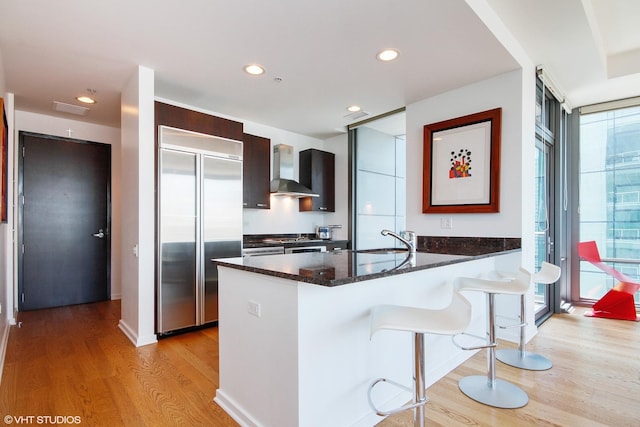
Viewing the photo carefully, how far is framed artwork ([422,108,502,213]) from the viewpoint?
3115 millimetres

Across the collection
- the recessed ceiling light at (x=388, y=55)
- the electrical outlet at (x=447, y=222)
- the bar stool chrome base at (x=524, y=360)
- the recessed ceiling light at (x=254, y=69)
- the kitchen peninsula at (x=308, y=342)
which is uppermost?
the recessed ceiling light at (x=254, y=69)

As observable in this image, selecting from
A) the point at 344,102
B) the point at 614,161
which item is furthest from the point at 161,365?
the point at 614,161

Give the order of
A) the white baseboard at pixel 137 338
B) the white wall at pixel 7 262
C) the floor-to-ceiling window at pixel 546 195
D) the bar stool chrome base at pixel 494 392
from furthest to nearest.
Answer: the floor-to-ceiling window at pixel 546 195
the white wall at pixel 7 262
the white baseboard at pixel 137 338
the bar stool chrome base at pixel 494 392

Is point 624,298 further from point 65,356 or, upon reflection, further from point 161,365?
point 65,356

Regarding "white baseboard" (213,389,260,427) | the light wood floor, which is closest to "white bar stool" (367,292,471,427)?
the light wood floor

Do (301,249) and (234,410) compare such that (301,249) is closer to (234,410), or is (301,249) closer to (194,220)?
(194,220)

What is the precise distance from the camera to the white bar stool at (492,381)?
6.70ft

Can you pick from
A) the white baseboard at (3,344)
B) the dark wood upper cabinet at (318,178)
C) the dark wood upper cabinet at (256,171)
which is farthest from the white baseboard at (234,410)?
the dark wood upper cabinet at (318,178)

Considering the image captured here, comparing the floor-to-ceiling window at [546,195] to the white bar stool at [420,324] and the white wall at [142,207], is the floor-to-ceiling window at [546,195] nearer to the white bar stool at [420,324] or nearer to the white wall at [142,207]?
the white bar stool at [420,324]

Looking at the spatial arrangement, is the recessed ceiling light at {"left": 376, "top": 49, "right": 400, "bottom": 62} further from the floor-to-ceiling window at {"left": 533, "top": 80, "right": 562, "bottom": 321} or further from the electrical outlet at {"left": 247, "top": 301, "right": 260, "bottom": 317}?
the electrical outlet at {"left": 247, "top": 301, "right": 260, "bottom": 317}

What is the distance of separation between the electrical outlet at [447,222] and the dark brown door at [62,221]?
4.52 m

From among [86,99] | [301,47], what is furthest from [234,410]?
[86,99]

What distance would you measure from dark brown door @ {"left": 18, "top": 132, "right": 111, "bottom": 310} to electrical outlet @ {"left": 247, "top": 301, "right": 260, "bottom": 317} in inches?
155

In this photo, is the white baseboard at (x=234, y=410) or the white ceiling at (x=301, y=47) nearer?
the white baseboard at (x=234, y=410)
